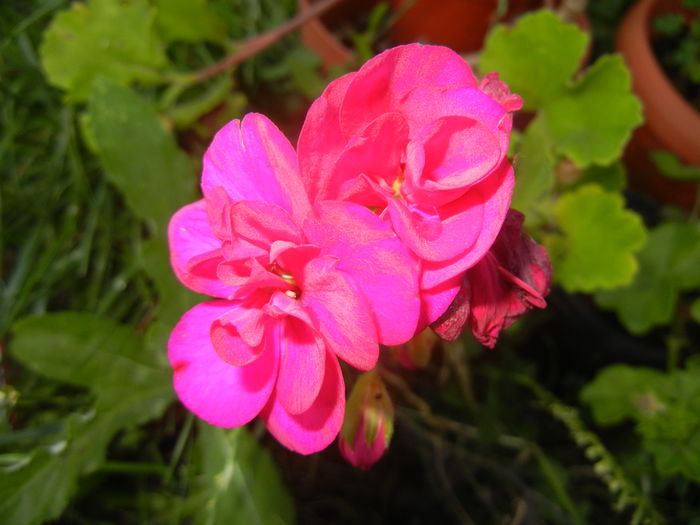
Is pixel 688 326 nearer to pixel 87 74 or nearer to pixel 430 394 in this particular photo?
pixel 430 394

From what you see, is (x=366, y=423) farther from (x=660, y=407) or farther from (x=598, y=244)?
(x=660, y=407)

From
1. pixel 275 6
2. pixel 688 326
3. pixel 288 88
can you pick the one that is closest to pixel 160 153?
pixel 288 88

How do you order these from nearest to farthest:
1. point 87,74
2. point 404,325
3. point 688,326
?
1. point 404,325
2. point 87,74
3. point 688,326

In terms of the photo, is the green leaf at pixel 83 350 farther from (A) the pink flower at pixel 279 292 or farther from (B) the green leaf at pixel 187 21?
(B) the green leaf at pixel 187 21

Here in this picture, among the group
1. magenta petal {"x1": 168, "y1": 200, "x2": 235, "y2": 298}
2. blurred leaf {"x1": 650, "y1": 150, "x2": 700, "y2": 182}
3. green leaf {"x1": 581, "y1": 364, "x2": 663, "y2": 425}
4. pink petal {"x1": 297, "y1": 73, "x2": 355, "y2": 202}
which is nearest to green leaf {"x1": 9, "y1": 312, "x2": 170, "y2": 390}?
Answer: magenta petal {"x1": 168, "y1": 200, "x2": 235, "y2": 298}

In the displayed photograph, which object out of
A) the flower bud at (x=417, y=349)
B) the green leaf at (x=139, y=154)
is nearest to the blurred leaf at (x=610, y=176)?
the flower bud at (x=417, y=349)

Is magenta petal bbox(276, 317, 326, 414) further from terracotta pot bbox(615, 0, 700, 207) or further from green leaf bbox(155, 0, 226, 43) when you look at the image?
terracotta pot bbox(615, 0, 700, 207)
